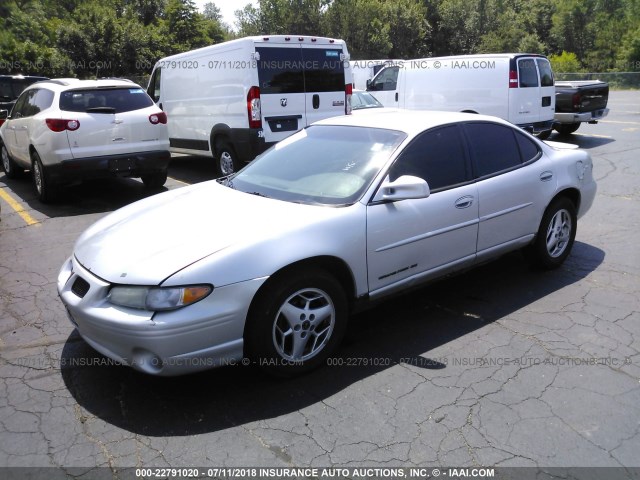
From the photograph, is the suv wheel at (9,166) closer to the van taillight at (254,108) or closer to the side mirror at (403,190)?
the van taillight at (254,108)

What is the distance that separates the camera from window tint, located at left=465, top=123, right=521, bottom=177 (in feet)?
14.5

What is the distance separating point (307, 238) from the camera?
333 centimetres

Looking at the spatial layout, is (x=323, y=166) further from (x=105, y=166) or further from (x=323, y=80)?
(x=323, y=80)

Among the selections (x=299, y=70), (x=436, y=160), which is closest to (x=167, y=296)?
(x=436, y=160)

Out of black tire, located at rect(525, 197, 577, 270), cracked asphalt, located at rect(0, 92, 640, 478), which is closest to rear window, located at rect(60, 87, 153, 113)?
cracked asphalt, located at rect(0, 92, 640, 478)

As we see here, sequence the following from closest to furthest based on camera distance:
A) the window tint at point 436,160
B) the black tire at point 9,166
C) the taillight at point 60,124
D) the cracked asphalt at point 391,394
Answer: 1. the cracked asphalt at point 391,394
2. the window tint at point 436,160
3. the taillight at point 60,124
4. the black tire at point 9,166

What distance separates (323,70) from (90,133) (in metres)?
3.79

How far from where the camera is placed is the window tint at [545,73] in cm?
1152

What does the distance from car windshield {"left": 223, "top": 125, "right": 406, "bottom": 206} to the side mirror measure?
0.14 metres

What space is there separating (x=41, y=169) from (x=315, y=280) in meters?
6.16

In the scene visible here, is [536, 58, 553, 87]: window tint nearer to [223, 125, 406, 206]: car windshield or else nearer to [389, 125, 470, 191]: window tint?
[389, 125, 470, 191]: window tint

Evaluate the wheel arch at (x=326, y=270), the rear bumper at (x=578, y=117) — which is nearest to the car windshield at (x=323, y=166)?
the wheel arch at (x=326, y=270)

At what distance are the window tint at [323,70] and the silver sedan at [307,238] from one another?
440 centimetres

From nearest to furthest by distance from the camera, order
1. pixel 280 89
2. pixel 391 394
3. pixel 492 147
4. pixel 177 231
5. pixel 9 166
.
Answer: pixel 391 394, pixel 177 231, pixel 492 147, pixel 280 89, pixel 9 166
